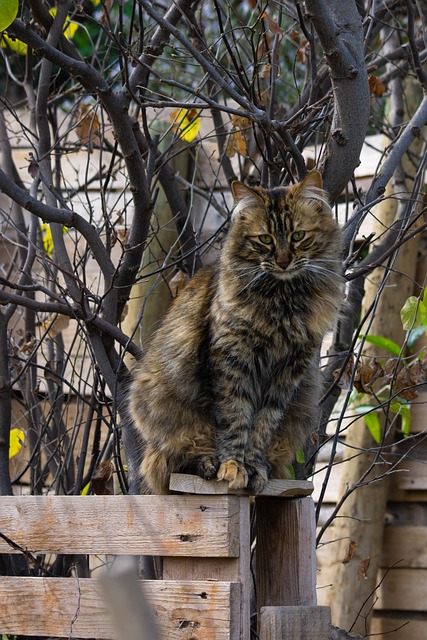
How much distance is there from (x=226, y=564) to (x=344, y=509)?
2146 mm

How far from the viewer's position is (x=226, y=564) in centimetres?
193

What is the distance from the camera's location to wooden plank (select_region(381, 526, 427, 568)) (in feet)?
12.5

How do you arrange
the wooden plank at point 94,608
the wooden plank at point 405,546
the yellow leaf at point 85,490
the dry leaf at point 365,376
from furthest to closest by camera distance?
1. the wooden plank at point 405,546
2. the yellow leaf at point 85,490
3. the dry leaf at point 365,376
4. the wooden plank at point 94,608

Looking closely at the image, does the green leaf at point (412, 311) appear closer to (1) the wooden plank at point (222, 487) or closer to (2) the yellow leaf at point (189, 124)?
(1) the wooden plank at point (222, 487)

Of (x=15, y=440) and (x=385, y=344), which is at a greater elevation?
(x=385, y=344)

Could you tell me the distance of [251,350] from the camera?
7.13 feet

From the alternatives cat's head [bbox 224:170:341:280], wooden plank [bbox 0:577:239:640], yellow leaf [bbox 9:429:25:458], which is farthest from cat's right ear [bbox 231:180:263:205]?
yellow leaf [bbox 9:429:25:458]

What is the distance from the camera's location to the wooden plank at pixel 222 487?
1.98 metres

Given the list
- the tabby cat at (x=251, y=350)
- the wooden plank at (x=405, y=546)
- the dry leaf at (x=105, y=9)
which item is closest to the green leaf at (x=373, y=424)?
the wooden plank at (x=405, y=546)

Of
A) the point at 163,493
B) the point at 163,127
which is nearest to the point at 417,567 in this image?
the point at 163,493

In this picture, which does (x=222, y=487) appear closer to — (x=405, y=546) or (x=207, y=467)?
(x=207, y=467)

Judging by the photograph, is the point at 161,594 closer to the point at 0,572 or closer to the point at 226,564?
the point at 226,564

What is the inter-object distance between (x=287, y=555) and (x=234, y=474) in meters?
0.34

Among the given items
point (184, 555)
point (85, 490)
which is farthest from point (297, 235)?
point (85, 490)
